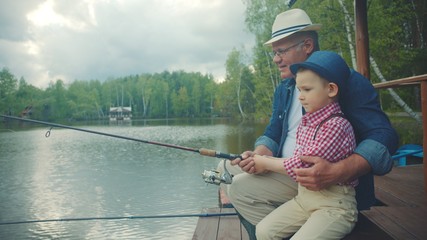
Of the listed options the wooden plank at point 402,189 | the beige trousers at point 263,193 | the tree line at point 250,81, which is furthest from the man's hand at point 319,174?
the tree line at point 250,81

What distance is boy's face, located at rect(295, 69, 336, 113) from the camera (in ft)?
5.94

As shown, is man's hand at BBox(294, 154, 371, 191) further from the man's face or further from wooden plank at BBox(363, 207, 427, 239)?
the man's face

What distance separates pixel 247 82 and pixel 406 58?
30.0 meters

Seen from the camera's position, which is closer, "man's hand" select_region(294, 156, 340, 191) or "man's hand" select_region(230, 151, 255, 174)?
"man's hand" select_region(294, 156, 340, 191)

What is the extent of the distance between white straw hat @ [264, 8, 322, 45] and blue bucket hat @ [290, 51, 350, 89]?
1.63 ft

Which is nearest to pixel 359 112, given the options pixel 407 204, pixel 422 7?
pixel 407 204

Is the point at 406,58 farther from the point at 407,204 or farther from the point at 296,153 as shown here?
the point at 296,153

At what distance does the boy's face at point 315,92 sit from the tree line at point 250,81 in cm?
1085

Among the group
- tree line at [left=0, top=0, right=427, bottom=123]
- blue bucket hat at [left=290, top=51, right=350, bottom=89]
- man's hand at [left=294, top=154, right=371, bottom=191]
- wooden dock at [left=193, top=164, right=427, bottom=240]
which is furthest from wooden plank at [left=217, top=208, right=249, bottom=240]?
tree line at [left=0, top=0, right=427, bottom=123]

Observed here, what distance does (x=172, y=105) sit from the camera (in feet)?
314

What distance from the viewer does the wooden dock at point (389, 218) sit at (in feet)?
6.93

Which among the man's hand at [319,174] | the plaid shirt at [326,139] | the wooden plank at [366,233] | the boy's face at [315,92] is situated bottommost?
the wooden plank at [366,233]

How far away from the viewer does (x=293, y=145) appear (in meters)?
2.28

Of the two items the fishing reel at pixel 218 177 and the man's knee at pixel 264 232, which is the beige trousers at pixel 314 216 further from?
the fishing reel at pixel 218 177
